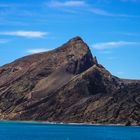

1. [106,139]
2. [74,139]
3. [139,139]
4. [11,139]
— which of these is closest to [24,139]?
[11,139]

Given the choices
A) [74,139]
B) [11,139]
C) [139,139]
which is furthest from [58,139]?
[139,139]

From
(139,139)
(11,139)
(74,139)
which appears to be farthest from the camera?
(139,139)

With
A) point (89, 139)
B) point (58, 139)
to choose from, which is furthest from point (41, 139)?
point (89, 139)

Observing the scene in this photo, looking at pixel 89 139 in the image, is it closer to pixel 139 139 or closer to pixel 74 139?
pixel 74 139

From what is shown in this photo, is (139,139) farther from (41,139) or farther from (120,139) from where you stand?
(41,139)

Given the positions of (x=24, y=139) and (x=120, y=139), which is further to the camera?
(x=120, y=139)

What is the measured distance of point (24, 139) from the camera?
15288 centimetres

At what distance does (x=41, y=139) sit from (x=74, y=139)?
403 inches

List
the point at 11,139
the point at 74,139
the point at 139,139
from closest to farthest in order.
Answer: the point at 11,139 → the point at 74,139 → the point at 139,139

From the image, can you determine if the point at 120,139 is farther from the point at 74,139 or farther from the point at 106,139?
the point at 74,139

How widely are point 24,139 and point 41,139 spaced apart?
712 cm

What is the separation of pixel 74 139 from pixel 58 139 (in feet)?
16.3

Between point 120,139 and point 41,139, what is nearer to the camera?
point 41,139

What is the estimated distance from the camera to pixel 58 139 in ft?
522
